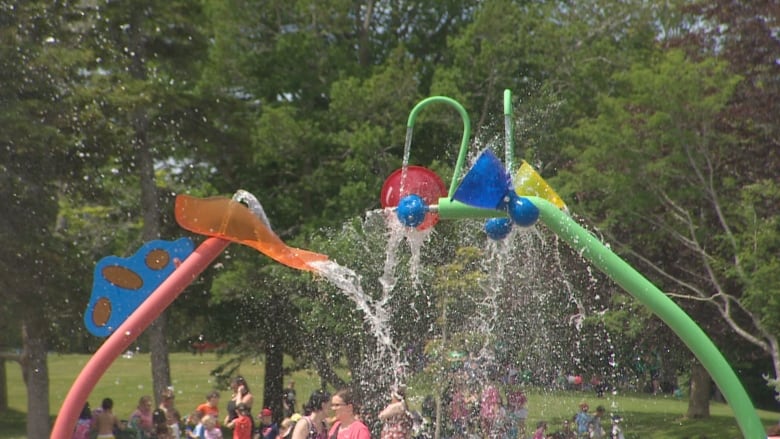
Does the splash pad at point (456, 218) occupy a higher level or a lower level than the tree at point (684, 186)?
lower

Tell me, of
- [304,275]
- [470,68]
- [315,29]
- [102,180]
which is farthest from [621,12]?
[102,180]

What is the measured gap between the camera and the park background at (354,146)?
16281 mm

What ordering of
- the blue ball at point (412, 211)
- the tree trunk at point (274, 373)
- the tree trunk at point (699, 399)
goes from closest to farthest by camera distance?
1. the blue ball at point (412, 211)
2. the tree trunk at point (274, 373)
3. the tree trunk at point (699, 399)

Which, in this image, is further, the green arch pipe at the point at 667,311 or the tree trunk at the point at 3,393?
the tree trunk at the point at 3,393

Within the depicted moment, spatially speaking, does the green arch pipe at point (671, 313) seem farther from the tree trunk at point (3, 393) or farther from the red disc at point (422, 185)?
the tree trunk at point (3, 393)

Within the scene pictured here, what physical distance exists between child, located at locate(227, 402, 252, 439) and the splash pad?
3.25 meters

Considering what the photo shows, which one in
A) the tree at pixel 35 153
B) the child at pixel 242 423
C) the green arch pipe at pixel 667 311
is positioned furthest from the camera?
the tree at pixel 35 153

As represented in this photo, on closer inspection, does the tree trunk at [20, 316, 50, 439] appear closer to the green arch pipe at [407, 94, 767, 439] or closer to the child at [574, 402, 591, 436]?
the child at [574, 402, 591, 436]

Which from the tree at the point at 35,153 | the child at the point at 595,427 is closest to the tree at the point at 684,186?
the child at the point at 595,427

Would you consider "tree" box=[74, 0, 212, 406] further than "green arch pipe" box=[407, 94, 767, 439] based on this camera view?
Yes

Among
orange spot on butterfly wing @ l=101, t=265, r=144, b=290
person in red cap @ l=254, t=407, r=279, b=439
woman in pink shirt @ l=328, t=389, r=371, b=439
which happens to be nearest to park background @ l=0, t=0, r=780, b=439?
person in red cap @ l=254, t=407, r=279, b=439

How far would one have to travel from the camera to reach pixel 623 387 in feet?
63.9

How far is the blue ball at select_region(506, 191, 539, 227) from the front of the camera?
24.0ft

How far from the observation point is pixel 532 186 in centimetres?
783
